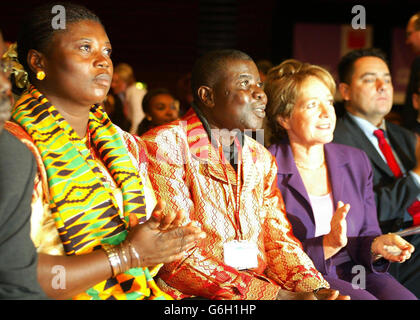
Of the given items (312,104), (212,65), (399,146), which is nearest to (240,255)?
(212,65)

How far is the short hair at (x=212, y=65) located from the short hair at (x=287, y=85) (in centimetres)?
45

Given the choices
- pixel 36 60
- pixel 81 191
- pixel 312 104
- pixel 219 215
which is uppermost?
pixel 36 60

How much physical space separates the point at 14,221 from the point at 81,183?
341 mm

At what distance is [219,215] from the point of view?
209 centimetres

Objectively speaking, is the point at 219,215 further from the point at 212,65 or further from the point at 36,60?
the point at 36,60

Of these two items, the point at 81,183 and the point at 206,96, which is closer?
the point at 81,183

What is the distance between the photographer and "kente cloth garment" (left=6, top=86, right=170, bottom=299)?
1591 millimetres

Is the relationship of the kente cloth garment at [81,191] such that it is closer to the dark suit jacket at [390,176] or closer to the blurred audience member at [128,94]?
the dark suit jacket at [390,176]

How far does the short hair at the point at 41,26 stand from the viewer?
5.66ft

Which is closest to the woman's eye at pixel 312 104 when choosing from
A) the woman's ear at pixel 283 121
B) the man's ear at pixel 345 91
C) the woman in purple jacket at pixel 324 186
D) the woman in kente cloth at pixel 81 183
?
the woman in purple jacket at pixel 324 186

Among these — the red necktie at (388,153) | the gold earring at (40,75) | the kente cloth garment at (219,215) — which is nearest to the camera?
the gold earring at (40,75)

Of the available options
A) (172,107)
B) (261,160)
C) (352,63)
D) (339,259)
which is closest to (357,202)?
(339,259)

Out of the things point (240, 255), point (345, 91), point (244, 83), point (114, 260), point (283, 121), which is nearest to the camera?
point (114, 260)
